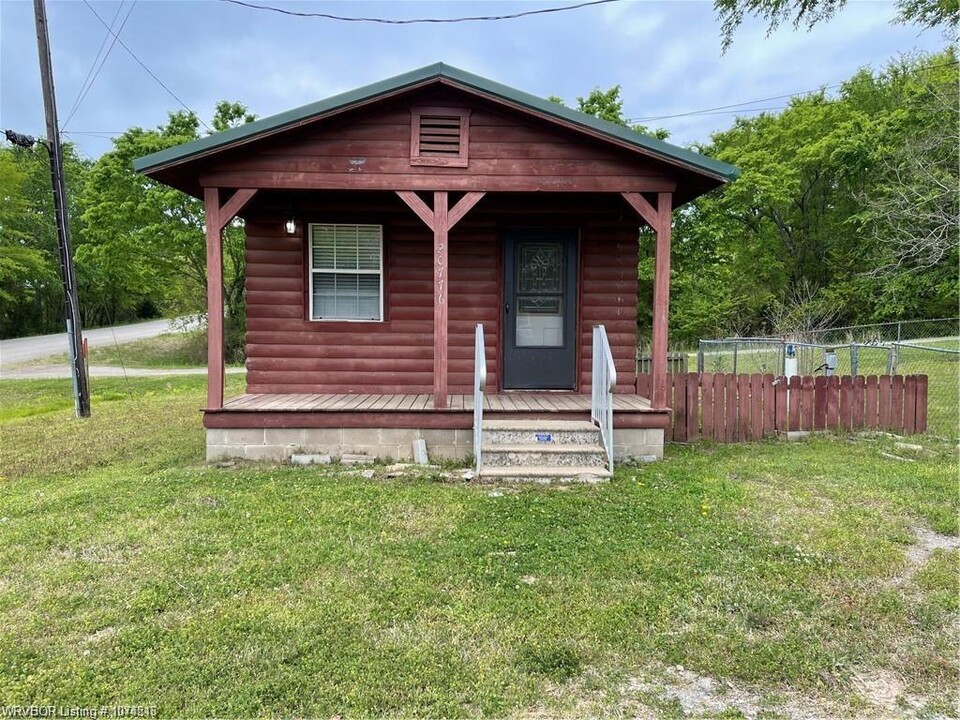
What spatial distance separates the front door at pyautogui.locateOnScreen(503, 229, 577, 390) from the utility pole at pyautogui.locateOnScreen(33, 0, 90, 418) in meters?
6.68

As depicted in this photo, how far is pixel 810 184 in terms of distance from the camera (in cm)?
2681

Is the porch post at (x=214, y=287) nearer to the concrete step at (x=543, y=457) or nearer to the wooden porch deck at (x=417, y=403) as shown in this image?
the wooden porch deck at (x=417, y=403)

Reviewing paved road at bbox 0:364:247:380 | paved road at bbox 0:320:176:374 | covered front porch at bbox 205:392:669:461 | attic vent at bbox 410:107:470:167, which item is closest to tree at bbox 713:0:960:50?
attic vent at bbox 410:107:470:167

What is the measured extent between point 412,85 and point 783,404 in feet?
16.9

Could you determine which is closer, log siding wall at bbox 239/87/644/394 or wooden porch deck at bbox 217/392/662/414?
wooden porch deck at bbox 217/392/662/414

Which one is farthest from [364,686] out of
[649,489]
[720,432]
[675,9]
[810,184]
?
[810,184]

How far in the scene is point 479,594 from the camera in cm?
286

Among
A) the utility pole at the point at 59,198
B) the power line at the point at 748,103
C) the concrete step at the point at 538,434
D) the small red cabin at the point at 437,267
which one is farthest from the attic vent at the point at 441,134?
the power line at the point at 748,103

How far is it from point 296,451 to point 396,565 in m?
2.72

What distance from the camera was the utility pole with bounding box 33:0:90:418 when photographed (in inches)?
350

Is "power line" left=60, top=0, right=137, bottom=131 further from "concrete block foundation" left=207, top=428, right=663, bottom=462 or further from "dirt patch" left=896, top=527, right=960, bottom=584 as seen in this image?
"dirt patch" left=896, top=527, right=960, bottom=584

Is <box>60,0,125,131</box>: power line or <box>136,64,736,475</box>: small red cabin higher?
<box>60,0,125,131</box>: power line

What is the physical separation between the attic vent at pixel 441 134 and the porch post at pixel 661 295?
6.43 feet

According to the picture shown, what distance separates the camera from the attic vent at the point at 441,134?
5512 millimetres
